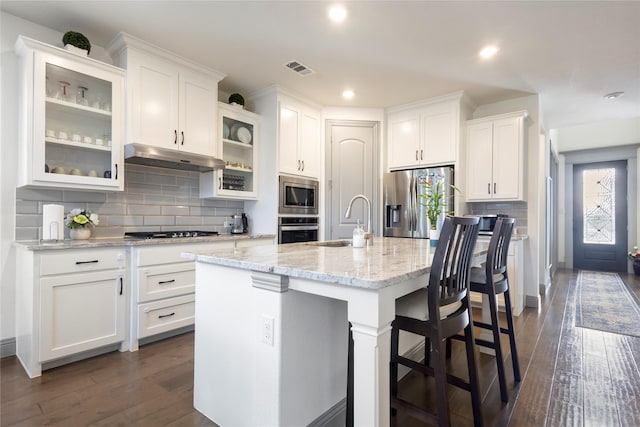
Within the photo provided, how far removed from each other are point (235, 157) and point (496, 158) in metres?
3.15

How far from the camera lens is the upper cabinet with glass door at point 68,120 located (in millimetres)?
2248

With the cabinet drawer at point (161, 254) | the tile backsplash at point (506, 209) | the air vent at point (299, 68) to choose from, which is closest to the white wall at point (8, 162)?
the cabinet drawer at point (161, 254)

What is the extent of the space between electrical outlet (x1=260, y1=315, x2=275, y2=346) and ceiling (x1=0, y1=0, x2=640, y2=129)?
210 cm

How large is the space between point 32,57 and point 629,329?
544cm

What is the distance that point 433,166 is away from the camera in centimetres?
409

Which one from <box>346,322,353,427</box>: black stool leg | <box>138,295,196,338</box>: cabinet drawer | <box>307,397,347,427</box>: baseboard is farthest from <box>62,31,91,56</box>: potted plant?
<box>307,397,347,427</box>: baseboard

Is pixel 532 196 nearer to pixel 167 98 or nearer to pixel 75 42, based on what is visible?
pixel 167 98

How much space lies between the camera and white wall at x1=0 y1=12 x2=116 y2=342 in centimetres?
237

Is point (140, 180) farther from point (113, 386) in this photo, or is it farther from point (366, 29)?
point (366, 29)

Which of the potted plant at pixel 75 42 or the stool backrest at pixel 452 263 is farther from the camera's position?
the potted plant at pixel 75 42

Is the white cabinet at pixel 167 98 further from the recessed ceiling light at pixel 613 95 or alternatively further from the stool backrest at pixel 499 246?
the recessed ceiling light at pixel 613 95

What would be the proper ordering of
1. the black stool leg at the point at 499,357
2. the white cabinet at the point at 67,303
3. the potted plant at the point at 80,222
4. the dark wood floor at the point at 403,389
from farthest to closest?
1. the potted plant at the point at 80,222
2. the white cabinet at the point at 67,303
3. the black stool leg at the point at 499,357
4. the dark wood floor at the point at 403,389

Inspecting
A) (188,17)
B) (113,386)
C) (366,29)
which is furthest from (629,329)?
(188,17)

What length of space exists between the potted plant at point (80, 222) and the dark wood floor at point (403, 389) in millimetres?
942
